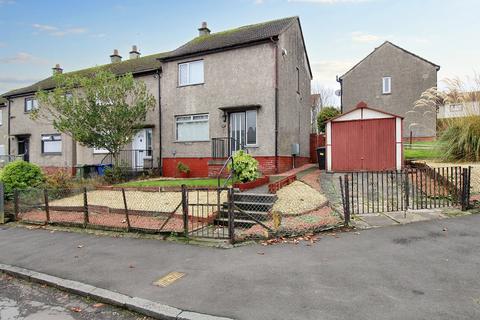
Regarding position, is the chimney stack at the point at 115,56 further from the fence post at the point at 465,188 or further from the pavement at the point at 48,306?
the fence post at the point at 465,188

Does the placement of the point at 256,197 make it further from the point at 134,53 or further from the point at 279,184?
the point at 134,53

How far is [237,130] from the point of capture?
49.1ft

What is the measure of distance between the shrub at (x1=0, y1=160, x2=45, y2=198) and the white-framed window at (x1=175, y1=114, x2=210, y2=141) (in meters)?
6.35

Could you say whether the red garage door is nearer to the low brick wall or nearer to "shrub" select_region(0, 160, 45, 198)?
the low brick wall

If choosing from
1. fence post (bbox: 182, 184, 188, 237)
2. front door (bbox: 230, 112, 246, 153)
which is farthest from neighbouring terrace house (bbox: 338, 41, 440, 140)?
fence post (bbox: 182, 184, 188, 237)

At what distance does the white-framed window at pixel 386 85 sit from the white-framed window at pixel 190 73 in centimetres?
1848

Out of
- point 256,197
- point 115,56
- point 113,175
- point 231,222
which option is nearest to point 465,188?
point 256,197

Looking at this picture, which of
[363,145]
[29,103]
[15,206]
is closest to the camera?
[15,206]

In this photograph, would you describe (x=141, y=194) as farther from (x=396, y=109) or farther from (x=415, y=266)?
(x=396, y=109)

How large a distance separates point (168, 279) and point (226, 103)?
1106 cm

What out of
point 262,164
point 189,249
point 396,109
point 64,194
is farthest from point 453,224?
point 396,109

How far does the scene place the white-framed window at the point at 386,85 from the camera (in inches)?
1082

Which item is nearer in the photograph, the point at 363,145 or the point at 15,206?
the point at 15,206

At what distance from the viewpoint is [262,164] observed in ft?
46.6
